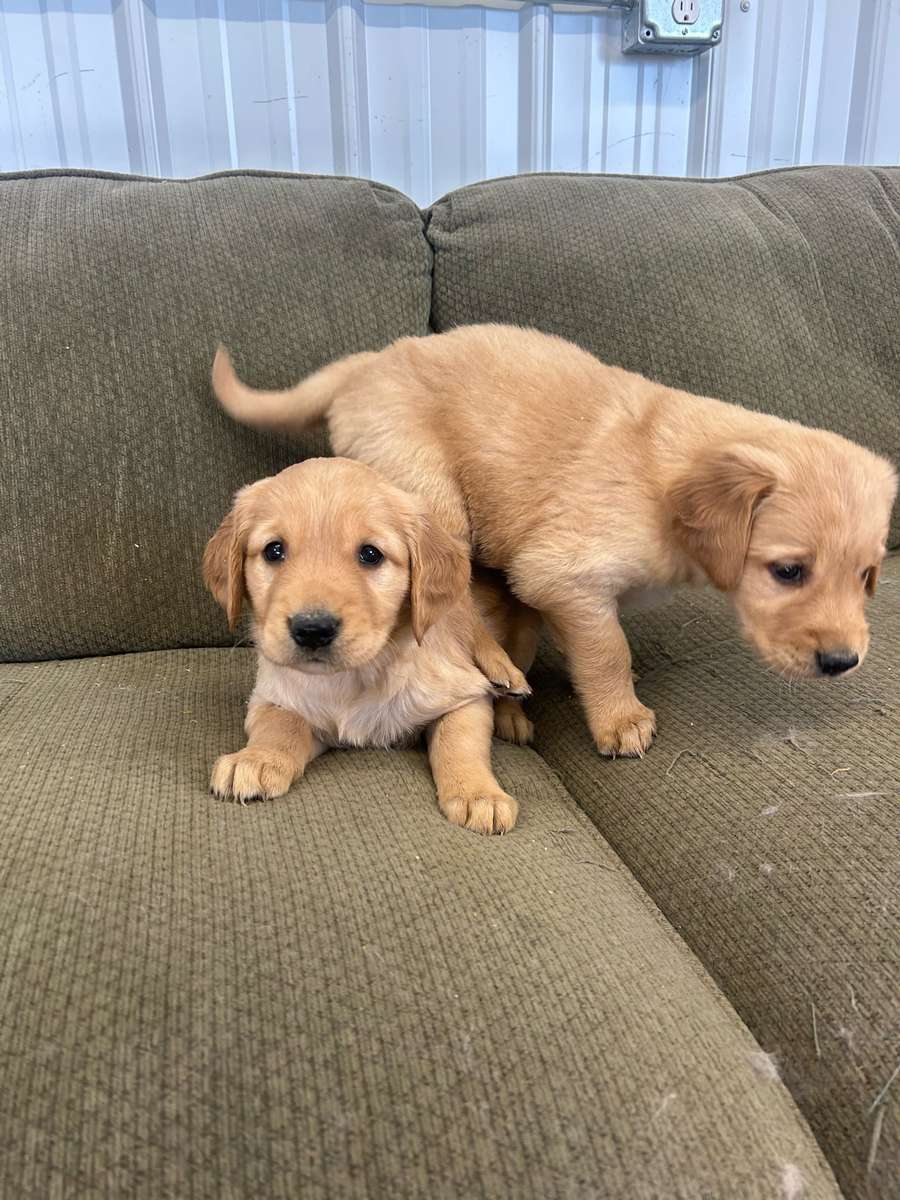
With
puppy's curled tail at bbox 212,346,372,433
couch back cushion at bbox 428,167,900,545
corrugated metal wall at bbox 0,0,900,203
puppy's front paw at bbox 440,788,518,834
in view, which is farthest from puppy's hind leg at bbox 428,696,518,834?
corrugated metal wall at bbox 0,0,900,203

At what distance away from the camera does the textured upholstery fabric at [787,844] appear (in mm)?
1020

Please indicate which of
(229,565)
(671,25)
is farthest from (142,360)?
(671,25)

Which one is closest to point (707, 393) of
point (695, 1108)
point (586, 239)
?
point (586, 239)

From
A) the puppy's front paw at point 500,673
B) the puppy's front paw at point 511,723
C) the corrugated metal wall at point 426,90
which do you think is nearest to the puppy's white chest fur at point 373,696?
the puppy's front paw at point 500,673

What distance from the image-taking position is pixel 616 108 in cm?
336

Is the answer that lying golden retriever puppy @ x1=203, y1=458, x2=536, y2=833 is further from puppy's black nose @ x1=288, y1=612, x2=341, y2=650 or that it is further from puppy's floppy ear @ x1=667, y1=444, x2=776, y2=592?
puppy's floppy ear @ x1=667, y1=444, x2=776, y2=592

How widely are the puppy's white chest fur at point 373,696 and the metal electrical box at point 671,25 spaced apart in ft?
8.95

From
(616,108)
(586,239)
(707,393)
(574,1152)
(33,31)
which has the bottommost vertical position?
(574,1152)

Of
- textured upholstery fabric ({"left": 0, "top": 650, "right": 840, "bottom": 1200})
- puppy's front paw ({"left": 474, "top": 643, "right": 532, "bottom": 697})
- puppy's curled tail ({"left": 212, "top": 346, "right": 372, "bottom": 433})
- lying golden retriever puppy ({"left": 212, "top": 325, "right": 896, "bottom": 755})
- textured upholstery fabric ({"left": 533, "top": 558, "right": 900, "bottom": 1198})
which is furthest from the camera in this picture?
puppy's curled tail ({"left": 212, "top": 346, "right": 372, "bottom": 433})

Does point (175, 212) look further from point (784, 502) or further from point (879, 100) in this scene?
point (879, 100)

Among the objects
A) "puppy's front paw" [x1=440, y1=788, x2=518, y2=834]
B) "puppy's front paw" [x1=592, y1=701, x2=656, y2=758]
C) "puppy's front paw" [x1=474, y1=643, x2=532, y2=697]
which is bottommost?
"puppy's front paw" [x1=592, y1=701, x2=656, y2=758]

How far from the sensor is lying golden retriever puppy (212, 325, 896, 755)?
151 cm

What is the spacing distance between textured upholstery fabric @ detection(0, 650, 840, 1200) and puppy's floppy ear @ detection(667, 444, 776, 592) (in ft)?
1.95

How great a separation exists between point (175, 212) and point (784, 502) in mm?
1672
